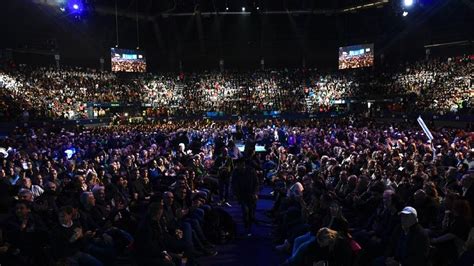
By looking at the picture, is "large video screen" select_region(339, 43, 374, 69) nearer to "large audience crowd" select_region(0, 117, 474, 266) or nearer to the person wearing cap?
"large audience crowd" select_region(0, 117, 474, 266)

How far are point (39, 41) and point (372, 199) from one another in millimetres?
34619

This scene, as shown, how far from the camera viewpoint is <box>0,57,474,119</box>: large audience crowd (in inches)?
1137

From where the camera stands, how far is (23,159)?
1289 cm

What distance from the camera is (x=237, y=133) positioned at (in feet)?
75.0

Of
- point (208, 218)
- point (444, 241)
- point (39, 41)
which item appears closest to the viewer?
point (444, 241)

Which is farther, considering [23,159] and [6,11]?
[6,11]

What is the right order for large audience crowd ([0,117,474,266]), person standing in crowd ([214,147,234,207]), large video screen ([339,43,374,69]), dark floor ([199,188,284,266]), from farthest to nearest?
large video screen ([339,43,374,69])
person standing in crowd ([214,147,234,207])
dark floor ([199,188,284,266])
large audience crowd ([0,117,474,266])

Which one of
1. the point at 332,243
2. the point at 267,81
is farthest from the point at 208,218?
the point at 267,81

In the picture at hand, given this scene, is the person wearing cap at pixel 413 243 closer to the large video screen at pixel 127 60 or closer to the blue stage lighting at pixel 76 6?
the blue stage lighting at pixel 76 6

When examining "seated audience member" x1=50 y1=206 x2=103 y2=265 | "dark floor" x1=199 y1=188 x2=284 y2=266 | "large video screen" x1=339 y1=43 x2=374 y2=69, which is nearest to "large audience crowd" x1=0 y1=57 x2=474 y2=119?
"large video screen" x1=339 y1=43 x2=374 y2=69

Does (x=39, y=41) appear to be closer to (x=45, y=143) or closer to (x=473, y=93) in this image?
(x=45, y=143)

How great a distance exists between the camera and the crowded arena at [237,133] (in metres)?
6.15

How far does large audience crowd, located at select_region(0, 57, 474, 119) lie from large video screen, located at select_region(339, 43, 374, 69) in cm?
100

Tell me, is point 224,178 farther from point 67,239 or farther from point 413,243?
point 413,243
